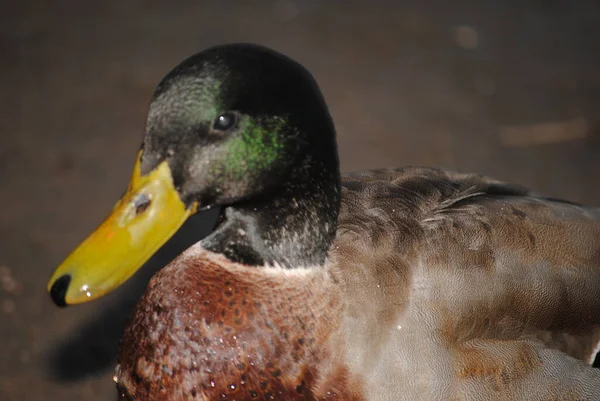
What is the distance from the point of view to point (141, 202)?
183 cm

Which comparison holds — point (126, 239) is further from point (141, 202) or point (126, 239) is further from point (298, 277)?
point (298, 277)

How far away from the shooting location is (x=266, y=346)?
6.49 ft

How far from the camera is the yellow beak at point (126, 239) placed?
179cm

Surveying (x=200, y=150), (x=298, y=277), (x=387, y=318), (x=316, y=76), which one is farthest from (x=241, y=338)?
(x=316, y=76)

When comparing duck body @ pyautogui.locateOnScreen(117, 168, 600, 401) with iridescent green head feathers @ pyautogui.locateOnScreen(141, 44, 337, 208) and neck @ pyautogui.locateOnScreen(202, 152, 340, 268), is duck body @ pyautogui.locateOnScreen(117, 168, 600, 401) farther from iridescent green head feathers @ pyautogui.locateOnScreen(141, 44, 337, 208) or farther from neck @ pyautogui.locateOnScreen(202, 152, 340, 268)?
iridescent green head feathers @ pyautogui.locateOnScreen(141, 44, 337, 208)

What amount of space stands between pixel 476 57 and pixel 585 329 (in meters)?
2.95

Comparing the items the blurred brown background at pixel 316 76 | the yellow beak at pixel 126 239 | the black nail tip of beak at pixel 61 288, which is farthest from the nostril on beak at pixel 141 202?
the blurred brown background at pixel 316 76

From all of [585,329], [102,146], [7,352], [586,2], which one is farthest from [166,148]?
[586,2]

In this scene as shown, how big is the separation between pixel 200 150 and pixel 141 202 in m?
0.18

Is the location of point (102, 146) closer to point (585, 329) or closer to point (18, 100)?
point (18, 100)

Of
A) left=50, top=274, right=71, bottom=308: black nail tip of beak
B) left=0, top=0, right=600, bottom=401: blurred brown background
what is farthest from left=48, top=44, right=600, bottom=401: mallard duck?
left=0, top=0, right=600, bottom=401: blurred brown background

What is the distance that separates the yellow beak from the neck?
23cm

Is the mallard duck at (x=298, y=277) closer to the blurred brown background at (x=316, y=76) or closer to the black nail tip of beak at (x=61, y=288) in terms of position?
the black nail tip of beak at (x=61, y=288)

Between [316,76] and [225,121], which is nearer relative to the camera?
[225,121]
